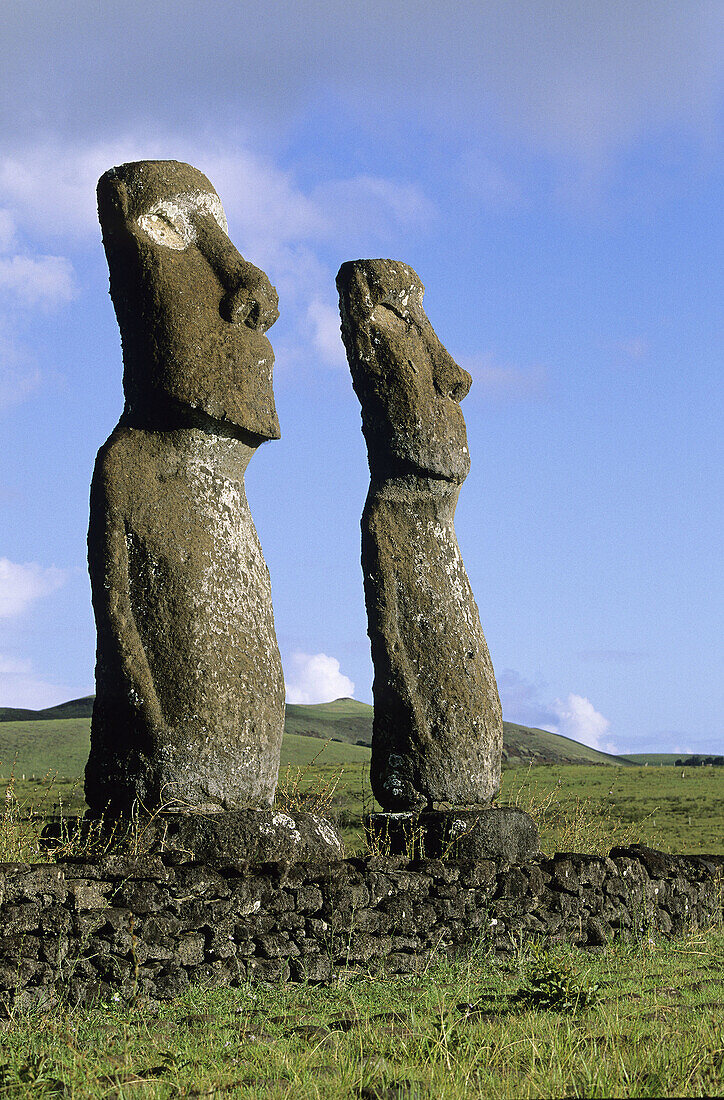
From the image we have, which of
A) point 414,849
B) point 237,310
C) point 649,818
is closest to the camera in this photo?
point 237,310

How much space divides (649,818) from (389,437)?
49.9ft

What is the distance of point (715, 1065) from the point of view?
18.5ft

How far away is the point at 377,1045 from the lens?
5.99 meters

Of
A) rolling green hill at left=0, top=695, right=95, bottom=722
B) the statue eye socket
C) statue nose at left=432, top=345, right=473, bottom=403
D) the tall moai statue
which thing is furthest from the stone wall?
rolling green hill at left=0, top=695, right=95, bottom=722

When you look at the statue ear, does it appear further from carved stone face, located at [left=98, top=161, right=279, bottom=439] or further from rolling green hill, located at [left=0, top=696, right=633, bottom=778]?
rolling green hill, located at [left=0, top=696, right=633, bottom=778]

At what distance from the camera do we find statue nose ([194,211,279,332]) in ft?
31.5

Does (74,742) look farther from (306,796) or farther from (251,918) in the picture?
(251,918)

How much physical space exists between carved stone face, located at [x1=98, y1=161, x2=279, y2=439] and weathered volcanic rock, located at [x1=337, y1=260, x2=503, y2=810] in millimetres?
2176

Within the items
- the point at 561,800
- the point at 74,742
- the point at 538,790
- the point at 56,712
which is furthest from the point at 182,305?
the point at 56,712

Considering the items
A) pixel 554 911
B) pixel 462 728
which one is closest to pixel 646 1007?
pixel 554 911

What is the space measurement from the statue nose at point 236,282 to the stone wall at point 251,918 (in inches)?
170

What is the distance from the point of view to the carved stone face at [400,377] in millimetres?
11711

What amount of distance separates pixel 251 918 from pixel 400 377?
227 inches

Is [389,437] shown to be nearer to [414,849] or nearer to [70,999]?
[414,849]
